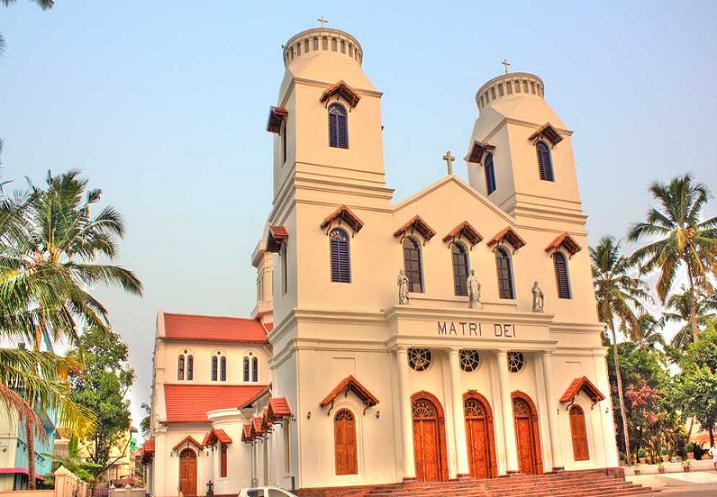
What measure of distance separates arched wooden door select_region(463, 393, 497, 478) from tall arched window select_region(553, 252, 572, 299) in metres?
5.88

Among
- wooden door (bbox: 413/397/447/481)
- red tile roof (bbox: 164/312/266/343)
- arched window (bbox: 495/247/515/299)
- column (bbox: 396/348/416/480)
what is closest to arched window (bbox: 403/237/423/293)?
column (bbox: 396/348/416/480)

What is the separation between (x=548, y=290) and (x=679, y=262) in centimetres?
1190

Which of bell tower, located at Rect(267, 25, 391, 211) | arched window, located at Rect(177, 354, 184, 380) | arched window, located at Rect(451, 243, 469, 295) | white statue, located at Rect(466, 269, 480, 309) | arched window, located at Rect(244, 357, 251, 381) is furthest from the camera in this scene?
arched window, located at Rect(244, 357, 251, 381)

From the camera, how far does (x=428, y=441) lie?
2239 cm

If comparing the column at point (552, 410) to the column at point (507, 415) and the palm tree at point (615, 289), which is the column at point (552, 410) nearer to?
the column at point (507, 415)

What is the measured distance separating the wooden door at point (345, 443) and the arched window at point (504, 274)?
776 centimetres

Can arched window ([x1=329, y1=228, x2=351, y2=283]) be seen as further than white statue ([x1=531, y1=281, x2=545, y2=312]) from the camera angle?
No

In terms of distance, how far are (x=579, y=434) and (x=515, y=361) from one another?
11.7ft

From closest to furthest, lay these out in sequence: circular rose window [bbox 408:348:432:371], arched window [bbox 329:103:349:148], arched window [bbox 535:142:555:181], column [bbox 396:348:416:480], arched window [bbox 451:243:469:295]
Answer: column [bbox 396:348:416:480]
circular rose window [bbox 408:348:432:371]
arched window [bbox 451:243:469:295]
arched window [bbox 329:103:349:148]
arched window [bbox 535:142:555:181]

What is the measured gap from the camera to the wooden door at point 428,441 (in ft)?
72.5

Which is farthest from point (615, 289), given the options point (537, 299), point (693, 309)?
point (537, 299)

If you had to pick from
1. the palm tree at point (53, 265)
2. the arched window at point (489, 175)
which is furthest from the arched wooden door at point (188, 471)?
the arched window at point (489, 175)

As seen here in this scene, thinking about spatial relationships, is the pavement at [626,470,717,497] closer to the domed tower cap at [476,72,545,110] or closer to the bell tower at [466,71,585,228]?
the bell tower at [466,71,585,228]

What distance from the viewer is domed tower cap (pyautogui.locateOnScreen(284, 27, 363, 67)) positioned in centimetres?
2625
